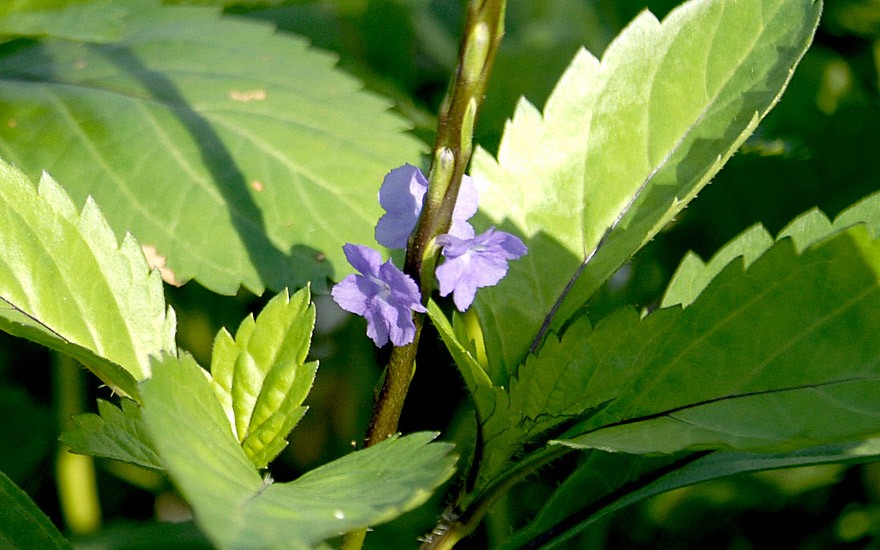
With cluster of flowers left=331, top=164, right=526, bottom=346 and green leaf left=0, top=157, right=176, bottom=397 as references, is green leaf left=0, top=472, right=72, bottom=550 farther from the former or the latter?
cluster of flowers left=331, top=164, right=526, bottom=346

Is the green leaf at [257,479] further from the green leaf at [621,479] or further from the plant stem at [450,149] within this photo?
the green leaf at [621,479]

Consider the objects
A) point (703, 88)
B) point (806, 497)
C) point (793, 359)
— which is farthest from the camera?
point (806, 497)

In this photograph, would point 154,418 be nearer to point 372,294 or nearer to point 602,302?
point 372,294

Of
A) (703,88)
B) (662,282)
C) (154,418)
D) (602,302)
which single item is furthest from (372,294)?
(662,282)

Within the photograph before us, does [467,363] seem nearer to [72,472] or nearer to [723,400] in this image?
[723,400]

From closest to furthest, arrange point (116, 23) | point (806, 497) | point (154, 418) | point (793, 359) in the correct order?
point (154, 418)
point (793, 359)
point (116, 23)
point (806, 497)

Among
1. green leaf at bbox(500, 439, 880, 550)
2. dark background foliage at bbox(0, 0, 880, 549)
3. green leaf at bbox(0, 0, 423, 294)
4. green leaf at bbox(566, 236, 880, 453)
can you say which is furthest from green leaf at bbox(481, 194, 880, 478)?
dark background foliage at bbox(0, 0, 880, 549)

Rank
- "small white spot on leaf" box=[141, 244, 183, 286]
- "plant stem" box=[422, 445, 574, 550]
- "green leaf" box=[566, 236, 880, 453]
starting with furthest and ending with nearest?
"small white spot on leaf" box=[141, 244, 183, 286] < "plant stem" box=[422, 445, 574, 550] < "green leaf" box=[566, 236, 880, 453]

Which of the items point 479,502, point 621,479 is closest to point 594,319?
point 621,479
